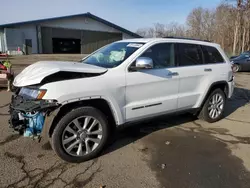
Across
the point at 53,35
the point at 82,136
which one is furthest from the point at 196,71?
the point at 53,35

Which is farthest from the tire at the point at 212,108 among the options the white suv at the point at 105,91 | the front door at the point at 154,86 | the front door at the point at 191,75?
the front door at the point at 154,86

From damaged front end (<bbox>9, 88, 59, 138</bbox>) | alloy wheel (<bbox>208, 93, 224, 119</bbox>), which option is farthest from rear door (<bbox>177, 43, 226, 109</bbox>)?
damaged front end (<bbox>9, 88, 59, 138</bbox>)

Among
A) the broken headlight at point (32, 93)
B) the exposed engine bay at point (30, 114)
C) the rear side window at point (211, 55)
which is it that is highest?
the rear side window at point (211, 55)

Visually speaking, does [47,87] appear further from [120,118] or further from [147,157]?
[147,157]

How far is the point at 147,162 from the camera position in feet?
11.6

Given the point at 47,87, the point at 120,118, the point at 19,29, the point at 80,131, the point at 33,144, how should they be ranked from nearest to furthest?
the point at 47,87 < the point at 80,131 < the point at 120,118 < the point at 33,144 < the point at 19,29

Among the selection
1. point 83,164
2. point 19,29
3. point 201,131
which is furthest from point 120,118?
point 19,29

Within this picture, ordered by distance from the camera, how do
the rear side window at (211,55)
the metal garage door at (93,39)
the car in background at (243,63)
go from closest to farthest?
the rear side window at (211,55) < the car in background at (243,63) < the metal garage door at (93,39)

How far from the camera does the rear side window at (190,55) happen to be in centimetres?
449

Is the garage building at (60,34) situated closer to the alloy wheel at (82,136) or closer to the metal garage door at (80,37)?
the metal garage door at (80,37)

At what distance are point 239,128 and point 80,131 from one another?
3.60 meters

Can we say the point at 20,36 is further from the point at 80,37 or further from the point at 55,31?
the point at 80,37

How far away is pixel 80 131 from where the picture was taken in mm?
3398

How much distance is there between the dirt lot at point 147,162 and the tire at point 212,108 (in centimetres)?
32
